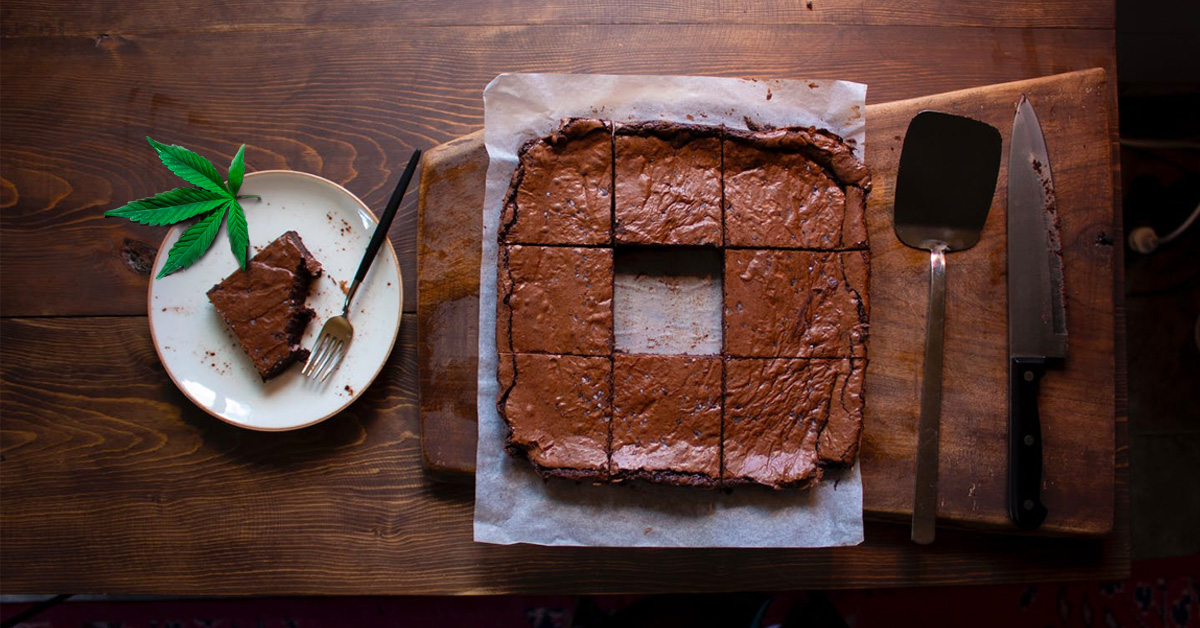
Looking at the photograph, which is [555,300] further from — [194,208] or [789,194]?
[194,208]

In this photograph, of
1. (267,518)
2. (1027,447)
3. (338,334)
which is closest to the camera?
(1027,447)

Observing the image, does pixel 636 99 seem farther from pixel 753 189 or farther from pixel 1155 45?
pixel 1155 45

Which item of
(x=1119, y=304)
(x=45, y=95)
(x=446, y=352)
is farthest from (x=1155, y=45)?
(x=45, y=95)

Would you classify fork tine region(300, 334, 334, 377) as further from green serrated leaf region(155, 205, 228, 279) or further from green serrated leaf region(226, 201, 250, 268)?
green serrated leaf region(155, 205, 228, 279)

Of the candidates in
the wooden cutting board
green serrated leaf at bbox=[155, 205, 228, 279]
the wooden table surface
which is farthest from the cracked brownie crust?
green serrated leaf at bbox=[155, 205, 228, 279]

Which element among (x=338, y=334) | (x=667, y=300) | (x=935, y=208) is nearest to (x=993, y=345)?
(x=935, y=208)

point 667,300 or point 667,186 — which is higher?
point 667,186
